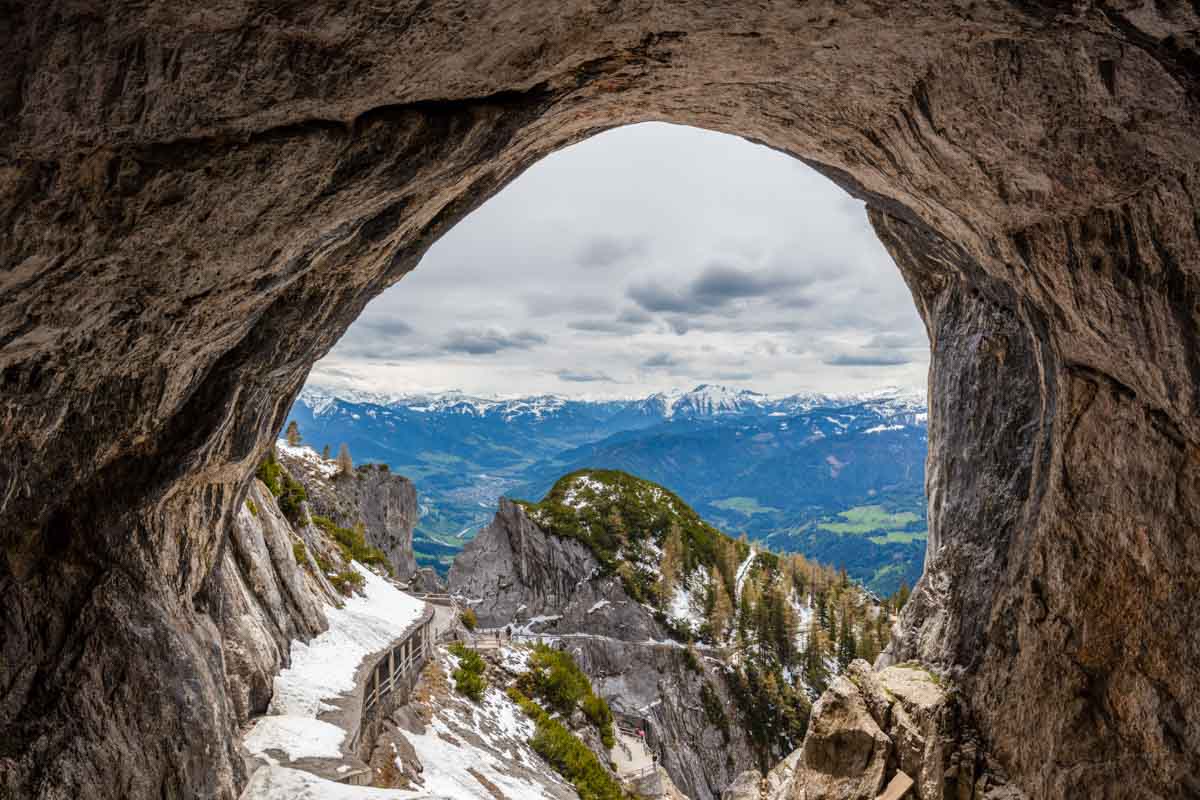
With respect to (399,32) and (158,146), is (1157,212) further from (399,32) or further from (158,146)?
(158,146)

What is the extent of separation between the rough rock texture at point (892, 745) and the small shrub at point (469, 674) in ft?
61.0

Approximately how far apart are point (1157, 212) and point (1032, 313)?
13.7ft

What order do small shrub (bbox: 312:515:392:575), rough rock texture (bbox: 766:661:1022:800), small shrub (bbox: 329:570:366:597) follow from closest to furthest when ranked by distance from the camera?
rough rock texture (bbox: 766:661:1022:800)
small shrub (bbox: 329:570:366:597)
small shrub (bbox: 312:515:392:575)

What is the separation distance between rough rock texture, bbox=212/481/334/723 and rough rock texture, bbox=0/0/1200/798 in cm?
346

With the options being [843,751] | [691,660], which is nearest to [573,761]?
[843,751]

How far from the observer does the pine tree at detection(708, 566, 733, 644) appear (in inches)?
3076

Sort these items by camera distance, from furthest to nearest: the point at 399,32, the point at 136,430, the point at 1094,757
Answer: the point at 1094,757 → the point at 136,430 → the point at 399,32

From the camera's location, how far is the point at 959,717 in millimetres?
12320

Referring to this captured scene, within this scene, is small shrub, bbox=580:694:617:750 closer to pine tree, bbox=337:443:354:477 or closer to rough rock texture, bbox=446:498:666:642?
pine tree, bbox=337:443:354:477

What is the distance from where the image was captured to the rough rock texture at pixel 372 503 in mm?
51312

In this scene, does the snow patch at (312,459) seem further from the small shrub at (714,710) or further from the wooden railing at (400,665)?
the small shrub at (714,710)

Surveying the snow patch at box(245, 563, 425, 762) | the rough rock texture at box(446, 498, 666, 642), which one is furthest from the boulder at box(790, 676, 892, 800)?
the rough rock texture at box(446, 498, 666, 642)

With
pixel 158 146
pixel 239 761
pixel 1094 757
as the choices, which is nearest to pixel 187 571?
pixel 239 761

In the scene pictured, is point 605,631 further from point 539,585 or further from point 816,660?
point 816,660
